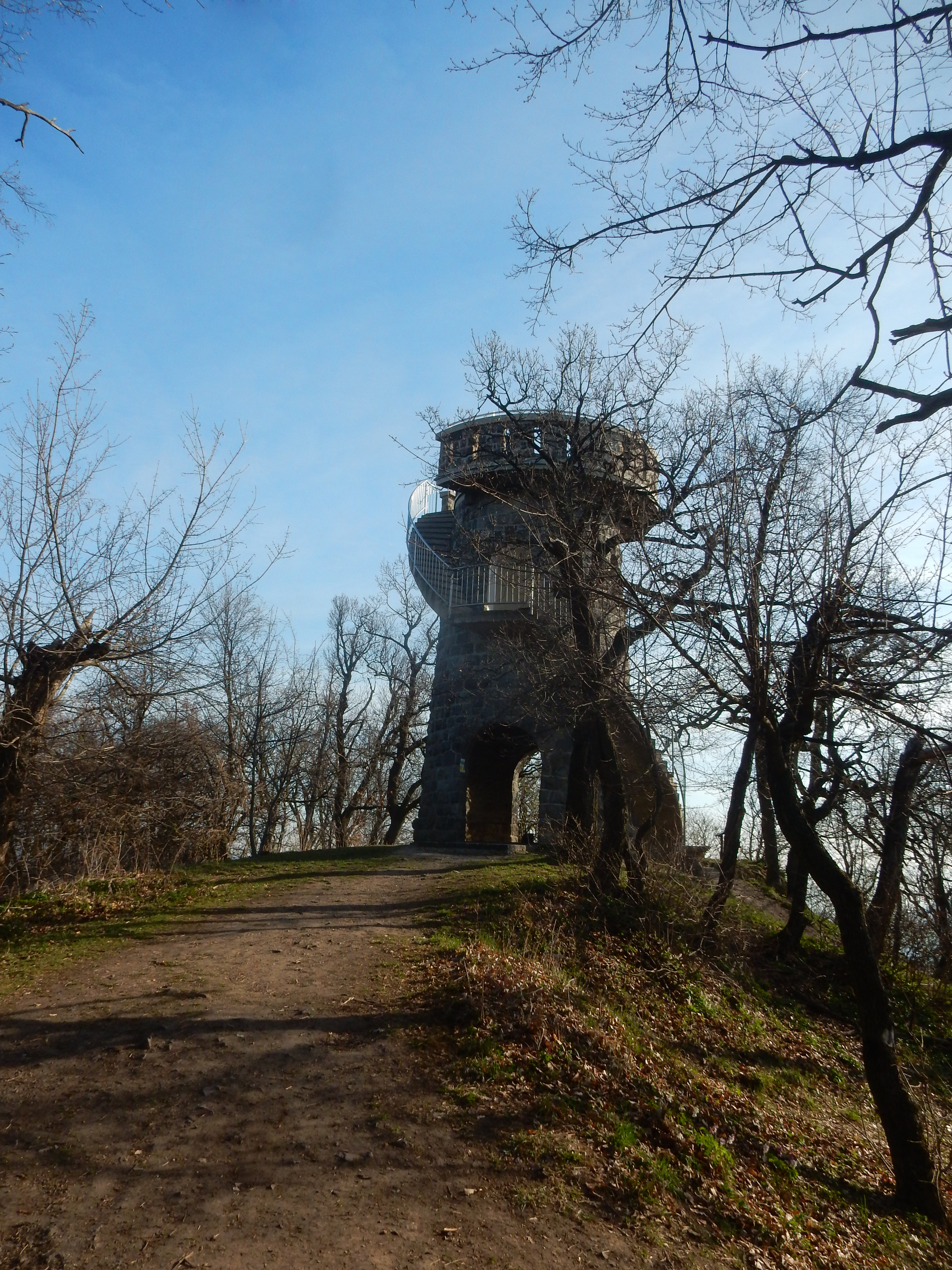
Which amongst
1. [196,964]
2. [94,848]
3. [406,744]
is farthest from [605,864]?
[406,744]

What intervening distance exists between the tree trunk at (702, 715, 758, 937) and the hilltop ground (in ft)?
3.48

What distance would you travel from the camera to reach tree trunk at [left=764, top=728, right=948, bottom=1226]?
19.8ft

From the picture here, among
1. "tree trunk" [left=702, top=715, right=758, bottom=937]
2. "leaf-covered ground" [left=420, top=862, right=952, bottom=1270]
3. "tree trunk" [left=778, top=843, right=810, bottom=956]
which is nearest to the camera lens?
"leaf-covered ground" [left=420, top=862, right=952, bottom=1270]

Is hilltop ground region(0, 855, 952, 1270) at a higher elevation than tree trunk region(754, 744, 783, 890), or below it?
below

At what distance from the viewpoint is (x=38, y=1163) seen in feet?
13.7

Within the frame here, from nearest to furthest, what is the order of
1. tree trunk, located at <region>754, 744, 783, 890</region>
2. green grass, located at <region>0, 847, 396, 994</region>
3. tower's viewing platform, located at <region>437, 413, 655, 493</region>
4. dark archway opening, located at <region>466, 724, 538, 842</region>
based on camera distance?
green grass, located at <region>0, 847, 396, 994</region> < tower's viewing platform, located at <region>437, 413, 655, 493</region> < tree trunk, located at <region>754, 744, 783, 890</region> < dark archway opening, located at <region>466, 724, 538, 842</region>

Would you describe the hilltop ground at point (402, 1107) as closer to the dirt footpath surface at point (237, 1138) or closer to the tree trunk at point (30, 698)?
the dirt footpath surface at point (237, 1138)

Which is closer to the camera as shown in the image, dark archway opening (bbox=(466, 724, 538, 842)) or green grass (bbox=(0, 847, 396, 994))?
green grass (bbox=(0, 847, 396, 994))

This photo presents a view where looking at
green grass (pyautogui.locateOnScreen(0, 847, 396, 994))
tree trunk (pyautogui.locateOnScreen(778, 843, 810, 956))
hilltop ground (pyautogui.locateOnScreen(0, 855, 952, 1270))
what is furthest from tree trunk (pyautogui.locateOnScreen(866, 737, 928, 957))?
green grass (pyautogui.locateOnScreen(0, 847, 396, 994))

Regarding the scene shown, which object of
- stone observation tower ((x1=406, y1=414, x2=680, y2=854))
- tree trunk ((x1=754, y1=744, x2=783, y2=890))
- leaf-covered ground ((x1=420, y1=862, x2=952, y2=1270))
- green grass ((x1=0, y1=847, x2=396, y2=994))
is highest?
stone observation tower ((x1=406, y1=414, x2=680, y2=854))

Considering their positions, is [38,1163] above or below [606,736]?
below

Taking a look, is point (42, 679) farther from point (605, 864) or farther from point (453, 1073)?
point (605, 864)

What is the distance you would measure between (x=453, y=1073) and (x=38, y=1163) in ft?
7.80

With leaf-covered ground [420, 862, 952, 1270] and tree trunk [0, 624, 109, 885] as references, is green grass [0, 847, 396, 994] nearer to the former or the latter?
tree trunk [0, 624, 109, 885]
